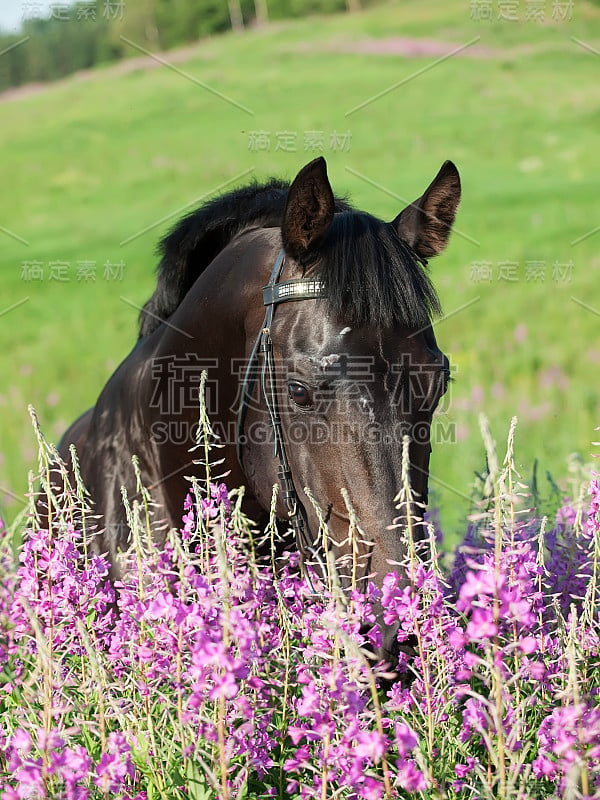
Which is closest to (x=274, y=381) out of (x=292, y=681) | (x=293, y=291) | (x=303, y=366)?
(x=303, y=366)

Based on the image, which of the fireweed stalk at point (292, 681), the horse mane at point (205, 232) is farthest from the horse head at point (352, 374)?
the horse mane at point (205, 232)

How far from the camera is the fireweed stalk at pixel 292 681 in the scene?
78.6 inches

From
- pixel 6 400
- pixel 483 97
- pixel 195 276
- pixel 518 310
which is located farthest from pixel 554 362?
pixel 483 97

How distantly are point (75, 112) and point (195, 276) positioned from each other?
29002 millimetres

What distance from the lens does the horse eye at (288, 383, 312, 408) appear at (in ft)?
9.46

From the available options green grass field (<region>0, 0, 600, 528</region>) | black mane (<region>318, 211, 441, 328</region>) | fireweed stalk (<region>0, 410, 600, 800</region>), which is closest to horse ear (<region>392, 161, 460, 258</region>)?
black mane (<region>318, 211, 441, 328</region>)

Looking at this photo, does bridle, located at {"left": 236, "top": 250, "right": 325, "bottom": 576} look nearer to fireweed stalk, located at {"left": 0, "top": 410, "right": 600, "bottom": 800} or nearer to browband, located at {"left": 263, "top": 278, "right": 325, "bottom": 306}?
browband, located at {"left": 263, "top": 278, "right": 325, "bottom": 306}

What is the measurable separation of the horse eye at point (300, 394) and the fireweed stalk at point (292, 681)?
0.39 meters

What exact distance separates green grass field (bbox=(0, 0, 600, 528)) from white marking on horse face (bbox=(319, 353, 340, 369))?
11.2 feet

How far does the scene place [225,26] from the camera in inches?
1558

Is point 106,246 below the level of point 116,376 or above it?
below

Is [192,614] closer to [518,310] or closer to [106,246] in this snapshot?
[518,310]

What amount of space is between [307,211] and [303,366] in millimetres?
608

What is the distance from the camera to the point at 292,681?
122 inches
